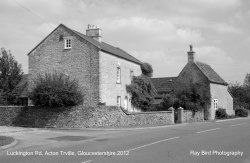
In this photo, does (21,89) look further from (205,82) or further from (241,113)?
(241,113)

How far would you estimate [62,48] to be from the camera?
3569 cm

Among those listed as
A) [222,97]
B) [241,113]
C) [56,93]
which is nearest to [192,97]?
[222,97]

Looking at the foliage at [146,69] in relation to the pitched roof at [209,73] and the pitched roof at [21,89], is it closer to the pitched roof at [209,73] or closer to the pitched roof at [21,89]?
the pitched roof at [209,73]

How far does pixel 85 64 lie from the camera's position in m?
34.3

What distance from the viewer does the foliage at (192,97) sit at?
40.4 metres

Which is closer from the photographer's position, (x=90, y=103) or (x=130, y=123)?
(x=130, y=123)

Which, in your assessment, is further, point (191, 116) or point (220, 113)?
point (220, 113)

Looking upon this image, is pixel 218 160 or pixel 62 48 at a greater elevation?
pixel 62 48

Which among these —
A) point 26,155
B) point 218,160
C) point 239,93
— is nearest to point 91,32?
point 26,155

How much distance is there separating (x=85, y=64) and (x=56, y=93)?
738 cm

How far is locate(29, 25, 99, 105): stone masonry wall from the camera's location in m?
33.8

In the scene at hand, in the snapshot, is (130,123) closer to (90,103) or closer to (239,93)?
(90,103)

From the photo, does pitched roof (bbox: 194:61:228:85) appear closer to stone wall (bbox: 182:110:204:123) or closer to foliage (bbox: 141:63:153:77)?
stone wall (bbox: 182:110:204:123)

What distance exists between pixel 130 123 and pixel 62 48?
1125 centimetres
